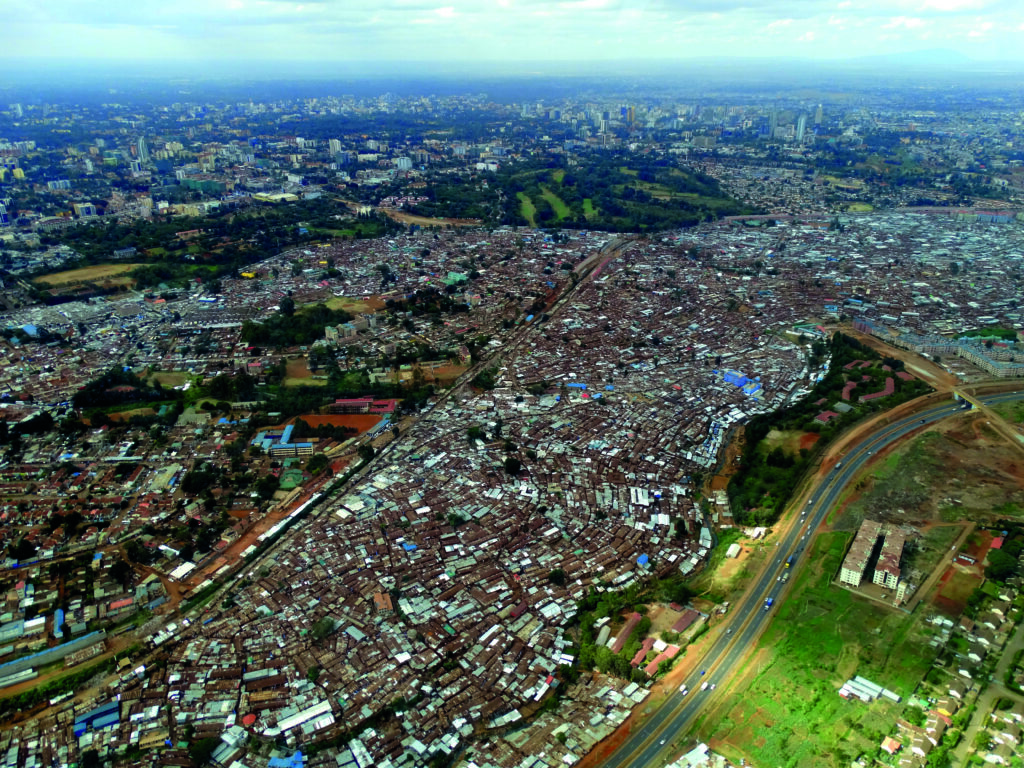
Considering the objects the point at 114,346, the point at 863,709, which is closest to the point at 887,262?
the point at 863,709

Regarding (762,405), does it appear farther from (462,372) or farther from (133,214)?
(133,214)

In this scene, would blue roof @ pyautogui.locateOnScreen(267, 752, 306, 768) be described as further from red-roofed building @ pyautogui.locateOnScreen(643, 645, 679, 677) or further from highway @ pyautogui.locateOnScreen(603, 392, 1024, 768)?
red-roofed building @ pyautogui.locateOnScreen(643, 645, 679, 677)

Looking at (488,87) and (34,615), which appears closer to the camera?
(34,615)

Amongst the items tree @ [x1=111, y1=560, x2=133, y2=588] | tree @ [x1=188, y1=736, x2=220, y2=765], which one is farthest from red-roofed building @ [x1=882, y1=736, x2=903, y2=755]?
tree @ [x1=111, y1=560, x2=133, y2=588]

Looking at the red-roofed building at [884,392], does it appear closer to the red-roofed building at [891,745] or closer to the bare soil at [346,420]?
the red-roofed building at [891,745]

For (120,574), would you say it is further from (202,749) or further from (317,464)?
(202,749)

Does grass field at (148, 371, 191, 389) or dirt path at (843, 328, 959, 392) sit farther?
grass field at (148, 371, 191, 389)

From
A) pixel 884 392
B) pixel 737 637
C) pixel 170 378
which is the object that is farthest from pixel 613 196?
pixel 737 637
